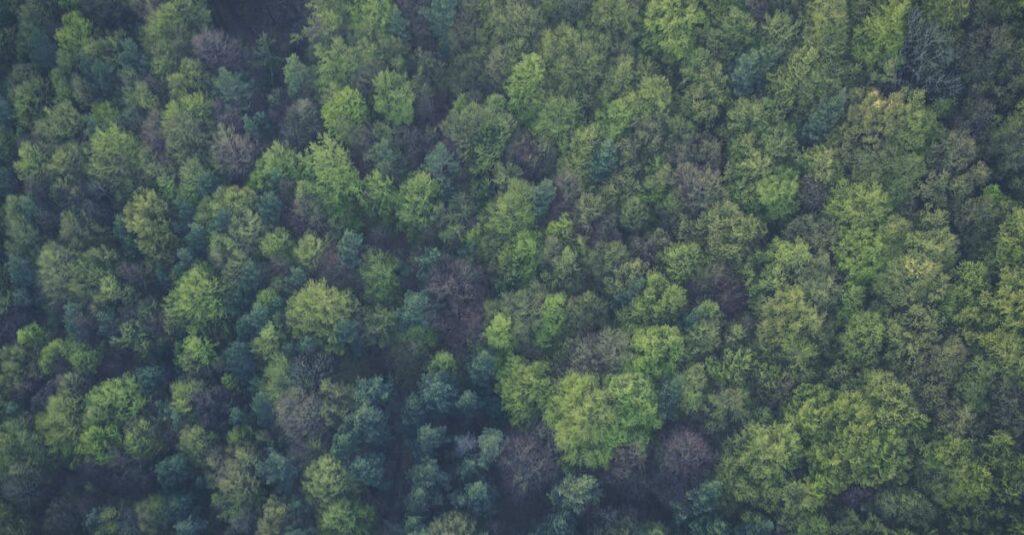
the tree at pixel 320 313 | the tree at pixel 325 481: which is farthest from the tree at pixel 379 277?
the tree at pixel 325 481

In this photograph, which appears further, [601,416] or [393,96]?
[393,96]

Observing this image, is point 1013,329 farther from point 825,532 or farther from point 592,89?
point 592,89

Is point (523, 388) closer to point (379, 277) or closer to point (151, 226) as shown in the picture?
point (379, 277)

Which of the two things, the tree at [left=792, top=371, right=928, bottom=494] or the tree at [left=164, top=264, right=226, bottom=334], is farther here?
the tree at [left=164, top=264, right=226, bottom=334]

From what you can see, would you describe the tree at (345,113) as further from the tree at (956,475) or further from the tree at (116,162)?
the tree at (956,475)

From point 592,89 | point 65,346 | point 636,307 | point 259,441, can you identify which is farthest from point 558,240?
point 65,346

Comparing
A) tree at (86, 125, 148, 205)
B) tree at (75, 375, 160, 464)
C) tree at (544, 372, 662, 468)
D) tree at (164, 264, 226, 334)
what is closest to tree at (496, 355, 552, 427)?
tree at (544, 372, 662, 468)

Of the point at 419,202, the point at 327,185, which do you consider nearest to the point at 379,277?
the point at 419,202

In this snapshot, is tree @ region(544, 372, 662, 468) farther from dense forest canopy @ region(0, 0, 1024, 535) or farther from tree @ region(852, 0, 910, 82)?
tree @ region(852, 0, 910, 82)
